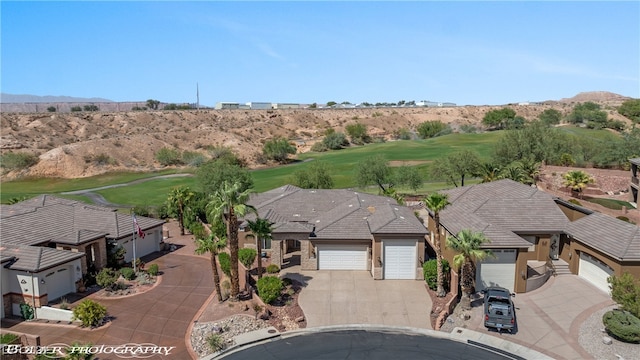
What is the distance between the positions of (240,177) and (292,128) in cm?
9653

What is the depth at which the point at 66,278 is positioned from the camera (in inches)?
1079

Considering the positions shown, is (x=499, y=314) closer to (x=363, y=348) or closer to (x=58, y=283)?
(x=363, y=348)

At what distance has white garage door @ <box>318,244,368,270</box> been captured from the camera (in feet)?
103

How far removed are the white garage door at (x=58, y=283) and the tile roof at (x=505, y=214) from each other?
80.2 ft

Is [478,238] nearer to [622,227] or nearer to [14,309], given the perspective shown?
[622,227]

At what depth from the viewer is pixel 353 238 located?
1212 inches

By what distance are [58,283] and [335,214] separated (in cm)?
1873

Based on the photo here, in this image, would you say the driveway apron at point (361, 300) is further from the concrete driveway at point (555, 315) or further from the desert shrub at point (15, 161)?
the desert shrub at point (15, 161)

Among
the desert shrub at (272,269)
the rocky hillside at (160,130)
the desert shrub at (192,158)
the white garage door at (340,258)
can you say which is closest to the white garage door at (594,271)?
the white garage door at (340,258)

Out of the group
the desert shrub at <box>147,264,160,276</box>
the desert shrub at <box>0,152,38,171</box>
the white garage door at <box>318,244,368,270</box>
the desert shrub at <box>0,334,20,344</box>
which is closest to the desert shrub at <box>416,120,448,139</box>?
the desert shrub at <box>0,152,38,171</box>

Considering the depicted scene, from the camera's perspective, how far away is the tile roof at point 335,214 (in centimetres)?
3078

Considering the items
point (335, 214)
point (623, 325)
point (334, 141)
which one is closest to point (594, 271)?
point (623, 325)

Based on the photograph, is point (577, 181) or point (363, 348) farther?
point (577, 181)

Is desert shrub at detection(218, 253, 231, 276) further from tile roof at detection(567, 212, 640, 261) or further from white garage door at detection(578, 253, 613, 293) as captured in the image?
white garage door at detection(578, 253, 613, 293)
